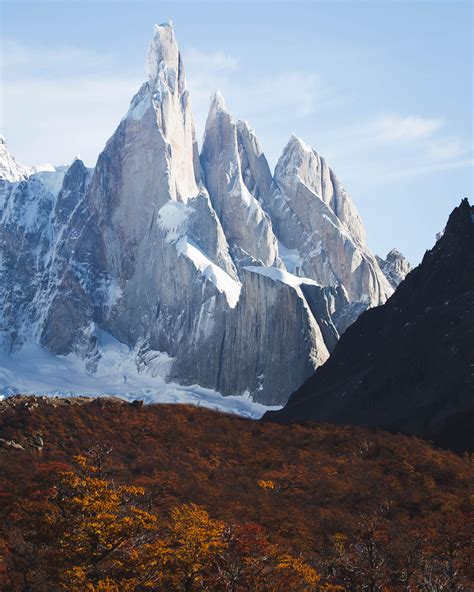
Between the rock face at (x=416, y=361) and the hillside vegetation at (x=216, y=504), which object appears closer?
the hillside vegetation at (x=216, y=504)

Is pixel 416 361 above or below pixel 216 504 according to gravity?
above

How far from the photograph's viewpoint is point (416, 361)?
13888 centimetres

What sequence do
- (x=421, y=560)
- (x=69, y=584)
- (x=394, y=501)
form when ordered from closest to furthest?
(x=69, y=584) < (x=421, y=560) < (x=394, y=501)

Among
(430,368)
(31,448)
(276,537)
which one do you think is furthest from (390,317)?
(276,537)

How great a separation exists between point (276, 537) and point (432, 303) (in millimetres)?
91371

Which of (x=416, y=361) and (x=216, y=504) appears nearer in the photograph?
(x=216, y=504)

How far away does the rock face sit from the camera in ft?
408

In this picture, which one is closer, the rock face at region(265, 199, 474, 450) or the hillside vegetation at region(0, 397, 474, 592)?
the hillside vegetation at region(0, 397, 474, 592)

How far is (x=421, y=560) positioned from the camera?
57.5 meters

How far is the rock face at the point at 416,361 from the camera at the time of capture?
408 ft

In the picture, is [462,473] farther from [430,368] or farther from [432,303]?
[432,303]

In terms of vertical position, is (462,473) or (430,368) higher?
(430,368)

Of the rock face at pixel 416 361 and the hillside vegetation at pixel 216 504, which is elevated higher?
the rock face at pixel 416 361

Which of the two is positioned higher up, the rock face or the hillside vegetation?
the rock face
